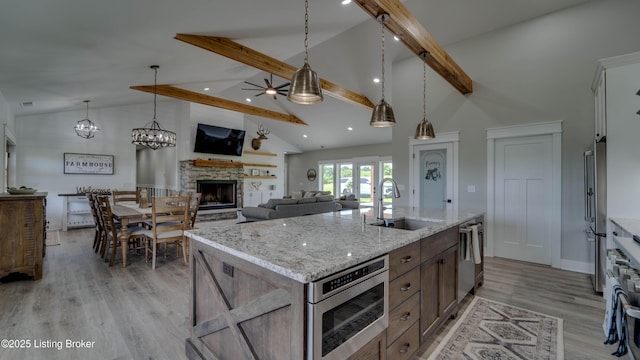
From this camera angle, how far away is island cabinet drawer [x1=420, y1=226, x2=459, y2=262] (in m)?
1.97

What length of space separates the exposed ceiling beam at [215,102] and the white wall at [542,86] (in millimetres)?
5421

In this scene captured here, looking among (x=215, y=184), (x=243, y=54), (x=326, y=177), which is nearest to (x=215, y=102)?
(x=215, y=184)

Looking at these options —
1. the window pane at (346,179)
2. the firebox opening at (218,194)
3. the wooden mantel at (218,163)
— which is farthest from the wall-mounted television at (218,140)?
the window pane at (346,179)

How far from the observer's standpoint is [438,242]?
85.8 inches

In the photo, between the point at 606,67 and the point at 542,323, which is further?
the point at 606,67

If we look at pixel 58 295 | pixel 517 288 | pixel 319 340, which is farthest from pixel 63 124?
pixel 517 288

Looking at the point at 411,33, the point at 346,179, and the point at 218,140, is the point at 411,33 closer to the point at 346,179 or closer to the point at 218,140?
the point at 218,140

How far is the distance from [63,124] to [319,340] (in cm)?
868

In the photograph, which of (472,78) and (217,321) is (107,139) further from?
(472,78)

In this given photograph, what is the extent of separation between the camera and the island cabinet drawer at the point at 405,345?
162 centimetres

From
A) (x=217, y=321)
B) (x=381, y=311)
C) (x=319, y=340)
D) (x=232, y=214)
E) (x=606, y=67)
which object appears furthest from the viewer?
(x=232, y=214)

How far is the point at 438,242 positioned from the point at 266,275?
1.50 m

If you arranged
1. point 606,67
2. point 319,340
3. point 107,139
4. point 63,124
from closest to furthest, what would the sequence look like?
point 319,340
point 606,67
point 63,124
point 107,139

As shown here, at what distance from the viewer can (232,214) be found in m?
8.94
